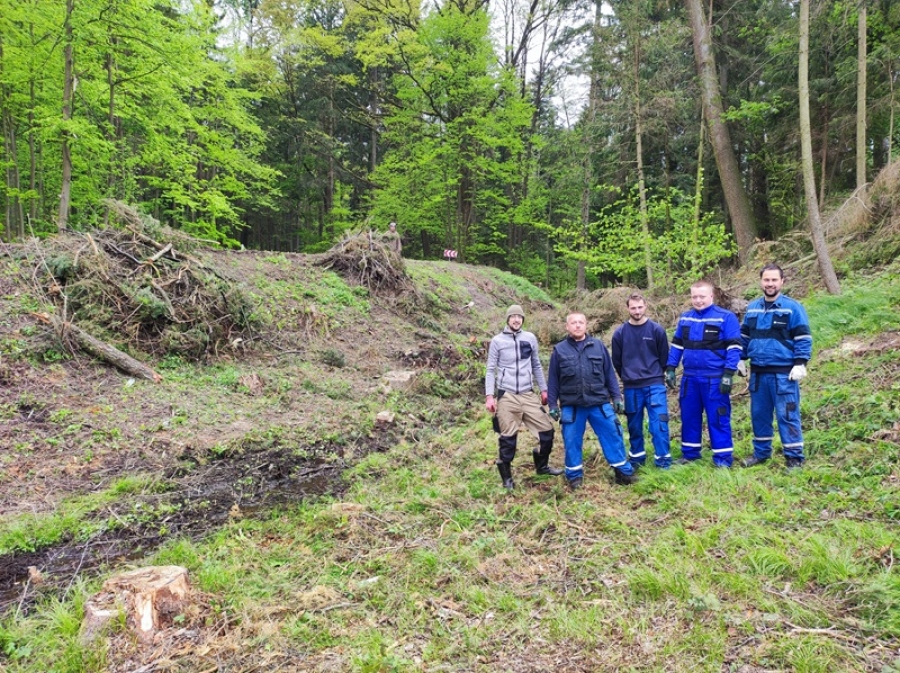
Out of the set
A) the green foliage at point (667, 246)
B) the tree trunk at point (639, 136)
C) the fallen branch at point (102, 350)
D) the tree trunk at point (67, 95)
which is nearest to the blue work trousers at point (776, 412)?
the green foliage at point (667, 246)

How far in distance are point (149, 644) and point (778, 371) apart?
18.0 feet

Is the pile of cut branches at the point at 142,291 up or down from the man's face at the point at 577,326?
up

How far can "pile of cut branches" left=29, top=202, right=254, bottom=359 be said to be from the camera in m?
7.89

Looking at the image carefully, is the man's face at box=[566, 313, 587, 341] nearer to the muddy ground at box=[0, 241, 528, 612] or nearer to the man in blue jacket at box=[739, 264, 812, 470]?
the man in blue jacket at box=[739, 264, 812, 470]

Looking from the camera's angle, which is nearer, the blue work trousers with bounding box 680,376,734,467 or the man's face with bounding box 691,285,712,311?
Answer: the blue work trousers with bounding box 680,376,734,467

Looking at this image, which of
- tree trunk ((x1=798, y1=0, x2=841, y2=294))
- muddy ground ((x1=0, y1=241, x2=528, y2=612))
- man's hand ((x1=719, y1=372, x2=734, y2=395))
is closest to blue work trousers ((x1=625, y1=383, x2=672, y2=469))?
man's hand ((x1=719, y1=372, x2=734, y2=395))

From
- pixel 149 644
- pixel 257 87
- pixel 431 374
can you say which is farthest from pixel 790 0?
pixel 257 87

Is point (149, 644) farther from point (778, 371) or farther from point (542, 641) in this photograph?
point (778, 371)

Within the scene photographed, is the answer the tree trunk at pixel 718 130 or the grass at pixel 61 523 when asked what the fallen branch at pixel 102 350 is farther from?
the tree trunk at pixel 718 130

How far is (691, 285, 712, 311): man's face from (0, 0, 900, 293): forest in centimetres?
503

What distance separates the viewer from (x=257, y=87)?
22.8m

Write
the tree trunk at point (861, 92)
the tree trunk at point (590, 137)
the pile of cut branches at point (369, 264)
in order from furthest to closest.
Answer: the tree trunk at point (590, 137)
the pile of cut branches at point (369, 264)
the tree trunk at point (861, 92)

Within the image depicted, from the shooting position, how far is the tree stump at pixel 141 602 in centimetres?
305

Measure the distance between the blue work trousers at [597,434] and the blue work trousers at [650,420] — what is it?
20 centimetres
